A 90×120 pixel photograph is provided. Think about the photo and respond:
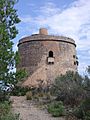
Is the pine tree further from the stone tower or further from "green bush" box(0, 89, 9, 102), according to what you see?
the stone tower

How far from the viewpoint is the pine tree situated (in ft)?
53.0

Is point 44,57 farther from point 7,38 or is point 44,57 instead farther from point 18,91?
point 7,38

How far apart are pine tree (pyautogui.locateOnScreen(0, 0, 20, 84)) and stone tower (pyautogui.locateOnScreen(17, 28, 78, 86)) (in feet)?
66.0

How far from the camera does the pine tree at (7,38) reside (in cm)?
1614

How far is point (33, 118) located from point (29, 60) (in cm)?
2165

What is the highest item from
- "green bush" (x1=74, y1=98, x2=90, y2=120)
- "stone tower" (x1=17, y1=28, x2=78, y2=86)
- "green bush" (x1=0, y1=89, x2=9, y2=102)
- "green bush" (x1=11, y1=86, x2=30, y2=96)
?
"stone tower" (x1=17, y1=28, x2=78, y2=86)

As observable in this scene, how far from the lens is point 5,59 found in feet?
53.5

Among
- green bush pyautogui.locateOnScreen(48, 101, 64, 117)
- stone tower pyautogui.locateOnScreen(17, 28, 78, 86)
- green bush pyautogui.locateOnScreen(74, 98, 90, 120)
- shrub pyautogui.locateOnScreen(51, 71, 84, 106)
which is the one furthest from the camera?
stone tower pyautogui.locateOnScreen(17, 28, 78, 86)

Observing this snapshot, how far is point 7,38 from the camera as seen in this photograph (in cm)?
1644

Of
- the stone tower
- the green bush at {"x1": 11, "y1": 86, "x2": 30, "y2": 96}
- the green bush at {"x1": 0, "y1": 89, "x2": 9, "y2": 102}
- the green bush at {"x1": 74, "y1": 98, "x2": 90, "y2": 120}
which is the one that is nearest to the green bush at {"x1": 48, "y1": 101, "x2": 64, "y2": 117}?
the green bush at {"x1": 74, "y1": 98, "x2": 90, "y2": 120}

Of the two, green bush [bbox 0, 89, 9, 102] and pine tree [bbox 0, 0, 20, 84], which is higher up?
pine tree [bbox 0, 0, 20, 84]

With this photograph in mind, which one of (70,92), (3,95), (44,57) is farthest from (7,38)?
(44,57)

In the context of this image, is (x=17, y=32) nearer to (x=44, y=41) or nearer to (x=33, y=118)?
(x=33, y=118)

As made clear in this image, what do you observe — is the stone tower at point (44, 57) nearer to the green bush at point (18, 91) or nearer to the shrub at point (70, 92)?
the green bush at point (18, 91)
